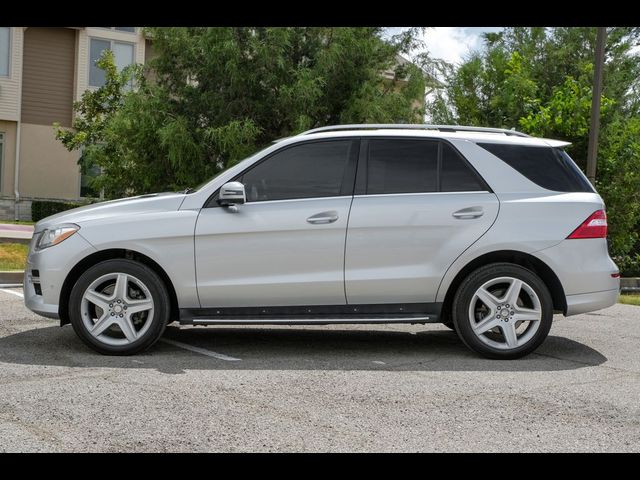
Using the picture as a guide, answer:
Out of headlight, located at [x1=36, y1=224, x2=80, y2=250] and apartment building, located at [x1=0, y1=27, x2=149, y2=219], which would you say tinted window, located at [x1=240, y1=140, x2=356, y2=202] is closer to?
headlight, located at [x1=36, y1=224, x2=80, y2=250]

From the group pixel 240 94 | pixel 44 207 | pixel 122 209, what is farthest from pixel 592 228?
pixel 44 207

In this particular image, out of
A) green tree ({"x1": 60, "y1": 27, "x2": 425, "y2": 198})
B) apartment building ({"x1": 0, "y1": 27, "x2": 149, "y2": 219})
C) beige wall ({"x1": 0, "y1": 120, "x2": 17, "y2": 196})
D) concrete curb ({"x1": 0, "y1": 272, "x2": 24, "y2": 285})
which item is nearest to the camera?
concrete curb ({"x1": 0, "y1": 272, "x2": 24, "y2": 285})

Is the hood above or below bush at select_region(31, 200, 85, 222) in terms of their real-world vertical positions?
above

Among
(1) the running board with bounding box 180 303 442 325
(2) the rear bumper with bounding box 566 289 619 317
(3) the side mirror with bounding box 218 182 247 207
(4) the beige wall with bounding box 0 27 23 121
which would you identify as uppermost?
(4) the beige wall with bounding box 0 27 23 121

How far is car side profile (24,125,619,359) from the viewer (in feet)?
21.2

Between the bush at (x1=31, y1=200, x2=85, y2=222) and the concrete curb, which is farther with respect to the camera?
the bush at (x1=31, y1=200, x2=85, y2=222)

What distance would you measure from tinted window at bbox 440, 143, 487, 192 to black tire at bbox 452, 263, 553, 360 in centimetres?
67

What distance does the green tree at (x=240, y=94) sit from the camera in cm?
1423

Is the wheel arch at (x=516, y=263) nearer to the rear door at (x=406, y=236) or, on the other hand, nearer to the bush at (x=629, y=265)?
the rear door at (x=406, y=236)

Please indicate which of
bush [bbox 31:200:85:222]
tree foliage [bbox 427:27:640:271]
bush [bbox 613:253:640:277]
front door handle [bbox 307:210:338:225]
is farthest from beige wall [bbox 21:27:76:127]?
front door handle [bbox 307:210:338:225]

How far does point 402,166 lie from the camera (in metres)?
6.78

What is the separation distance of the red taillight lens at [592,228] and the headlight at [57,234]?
3933 mm
